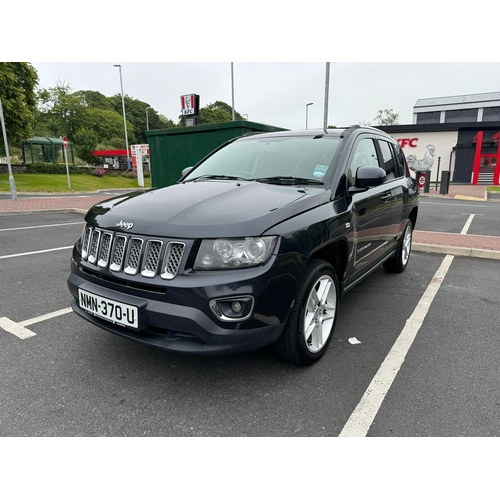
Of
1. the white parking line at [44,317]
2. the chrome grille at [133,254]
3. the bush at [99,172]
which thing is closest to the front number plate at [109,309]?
the chrome grille at [133,254]

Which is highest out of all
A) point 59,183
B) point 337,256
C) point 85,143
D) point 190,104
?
point 190,104

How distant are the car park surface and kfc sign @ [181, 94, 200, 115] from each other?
8034mm

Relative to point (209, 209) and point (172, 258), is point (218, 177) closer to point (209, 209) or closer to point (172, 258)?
point (209, 209)

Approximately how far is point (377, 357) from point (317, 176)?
1.51m

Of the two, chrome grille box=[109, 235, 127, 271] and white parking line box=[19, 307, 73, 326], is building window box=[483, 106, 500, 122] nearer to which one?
white parking line box=[19, 307, 73, 326]

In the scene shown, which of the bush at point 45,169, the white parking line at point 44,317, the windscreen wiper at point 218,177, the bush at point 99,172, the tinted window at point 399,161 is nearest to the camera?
the windscreen wiper at point 218,177

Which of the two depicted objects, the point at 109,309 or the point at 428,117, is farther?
the point at 428,117

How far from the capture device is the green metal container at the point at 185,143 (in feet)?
27.3

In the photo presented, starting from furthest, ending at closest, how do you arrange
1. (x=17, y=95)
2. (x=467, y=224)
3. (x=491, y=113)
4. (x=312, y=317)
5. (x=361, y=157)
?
1. (x=491, y=113)
2. (x=17, y=95)
3. (x=467, y=224)
4. (x=361, y=157)
5. (x=312, y=317)

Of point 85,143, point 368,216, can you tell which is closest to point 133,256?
point 368,216

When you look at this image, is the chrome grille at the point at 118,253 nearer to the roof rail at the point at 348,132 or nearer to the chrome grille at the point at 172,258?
the chrome grille at the point at 172,258

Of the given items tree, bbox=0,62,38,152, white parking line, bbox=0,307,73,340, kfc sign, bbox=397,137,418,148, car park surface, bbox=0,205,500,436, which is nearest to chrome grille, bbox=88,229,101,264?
car park surface, bbox=0,205,500,436

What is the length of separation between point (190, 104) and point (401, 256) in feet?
25.8

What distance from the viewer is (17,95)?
26.9 m
